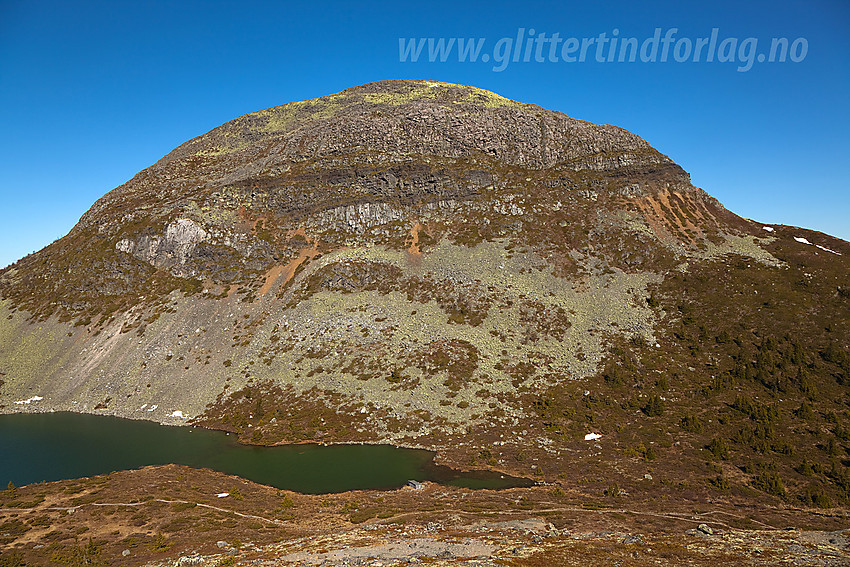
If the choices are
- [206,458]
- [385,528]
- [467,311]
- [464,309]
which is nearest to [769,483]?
[385,528]

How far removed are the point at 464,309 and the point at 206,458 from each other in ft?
156

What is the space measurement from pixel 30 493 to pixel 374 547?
3843cm

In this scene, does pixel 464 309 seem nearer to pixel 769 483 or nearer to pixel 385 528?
pixel 769 483

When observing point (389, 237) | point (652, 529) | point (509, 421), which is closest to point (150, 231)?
point (389, 237)

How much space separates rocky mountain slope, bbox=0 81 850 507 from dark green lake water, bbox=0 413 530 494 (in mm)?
3248

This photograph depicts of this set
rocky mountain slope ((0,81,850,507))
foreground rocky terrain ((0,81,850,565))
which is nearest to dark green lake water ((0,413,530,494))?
foreground rocky terrain ((0,81,850,565))

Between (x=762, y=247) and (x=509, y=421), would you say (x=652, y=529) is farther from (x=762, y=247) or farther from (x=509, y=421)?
(x=762, y=247)

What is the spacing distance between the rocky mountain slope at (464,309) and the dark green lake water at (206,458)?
3248 millimetres

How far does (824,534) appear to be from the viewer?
2888cm

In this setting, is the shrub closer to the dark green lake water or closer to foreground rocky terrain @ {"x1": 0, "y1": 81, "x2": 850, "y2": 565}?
foreground rocky terrain @ {"x1": 0, "y1": 81, "x2": 850, "y2": 565}

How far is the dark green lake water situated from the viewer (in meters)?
45.6

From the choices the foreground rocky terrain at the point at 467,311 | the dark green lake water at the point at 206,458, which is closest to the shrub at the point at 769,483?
the foreground rocky terrain at the point at 467,311

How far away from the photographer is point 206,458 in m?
51.7

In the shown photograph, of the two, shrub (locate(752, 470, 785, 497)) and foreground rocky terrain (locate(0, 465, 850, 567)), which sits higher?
shrub (locate(752, 470, 785, 497))
